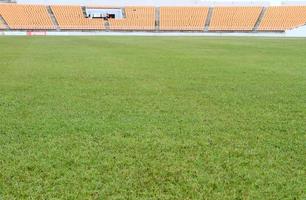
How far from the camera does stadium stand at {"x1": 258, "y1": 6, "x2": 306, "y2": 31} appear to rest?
52.4m

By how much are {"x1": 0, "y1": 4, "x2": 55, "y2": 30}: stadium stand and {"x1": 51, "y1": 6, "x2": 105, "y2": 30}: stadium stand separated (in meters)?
1.34

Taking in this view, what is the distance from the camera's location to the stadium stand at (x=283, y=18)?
52406mm

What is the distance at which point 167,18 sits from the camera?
56.4 m

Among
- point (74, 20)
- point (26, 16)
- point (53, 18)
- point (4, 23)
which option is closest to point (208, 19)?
point (74, 20)

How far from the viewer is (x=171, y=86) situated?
892 cm

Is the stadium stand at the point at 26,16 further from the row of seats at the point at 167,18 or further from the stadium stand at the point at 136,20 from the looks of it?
the stadium stand at the point at 136,20

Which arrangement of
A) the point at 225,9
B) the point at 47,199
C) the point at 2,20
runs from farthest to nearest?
the point at 225,9 < the point at 2,20 < the point at 47,199

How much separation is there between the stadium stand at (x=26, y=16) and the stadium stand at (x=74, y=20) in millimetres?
1338

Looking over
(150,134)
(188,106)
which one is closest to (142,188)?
(150,134)

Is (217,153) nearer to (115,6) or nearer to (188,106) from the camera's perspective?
(188,106)

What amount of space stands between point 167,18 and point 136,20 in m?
3.92

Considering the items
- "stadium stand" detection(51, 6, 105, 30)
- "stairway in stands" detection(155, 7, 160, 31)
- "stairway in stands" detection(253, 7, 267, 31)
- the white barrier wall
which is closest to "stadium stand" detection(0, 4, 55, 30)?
"stadium stand" detection(51, 6, 105, 30)

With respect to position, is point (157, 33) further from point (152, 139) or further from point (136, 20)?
point (152, 139)

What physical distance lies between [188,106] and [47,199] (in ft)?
12.5
